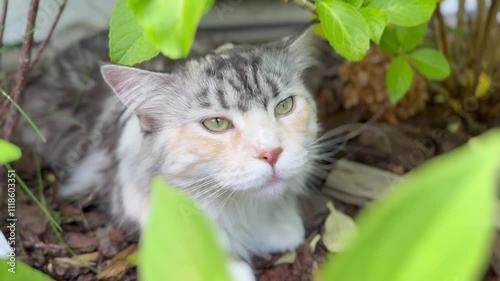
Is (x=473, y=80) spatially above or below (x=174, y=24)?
below

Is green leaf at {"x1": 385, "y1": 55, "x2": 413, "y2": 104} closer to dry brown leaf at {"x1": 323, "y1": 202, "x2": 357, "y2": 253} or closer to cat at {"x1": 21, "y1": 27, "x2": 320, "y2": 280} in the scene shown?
cat at {"x1": 21, "y1": 27, "x2": 320, "y2": 280}

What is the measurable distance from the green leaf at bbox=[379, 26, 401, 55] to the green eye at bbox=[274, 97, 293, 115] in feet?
0.73

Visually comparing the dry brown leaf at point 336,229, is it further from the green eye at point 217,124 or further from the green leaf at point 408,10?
the green leaf at point 408,10

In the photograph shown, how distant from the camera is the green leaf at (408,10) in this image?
1.01 meters

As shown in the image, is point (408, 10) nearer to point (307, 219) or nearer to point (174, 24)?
point (174, 24)

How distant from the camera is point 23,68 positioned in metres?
1.31

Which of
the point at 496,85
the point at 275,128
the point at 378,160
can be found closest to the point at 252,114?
the point at 275,128

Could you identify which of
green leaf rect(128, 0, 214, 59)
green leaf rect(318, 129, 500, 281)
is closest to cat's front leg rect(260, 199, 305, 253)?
green leaf rect(128, 0, 214, 59)

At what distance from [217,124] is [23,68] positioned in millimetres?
448

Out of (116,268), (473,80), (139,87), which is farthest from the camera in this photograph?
(473,80)

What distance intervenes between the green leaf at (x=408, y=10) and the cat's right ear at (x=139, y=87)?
18.8 inches

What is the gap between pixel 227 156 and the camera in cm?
117

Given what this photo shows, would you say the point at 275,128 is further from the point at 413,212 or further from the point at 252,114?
the point at 413,212

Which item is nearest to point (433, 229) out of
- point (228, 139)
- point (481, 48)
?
point (228, 139)
